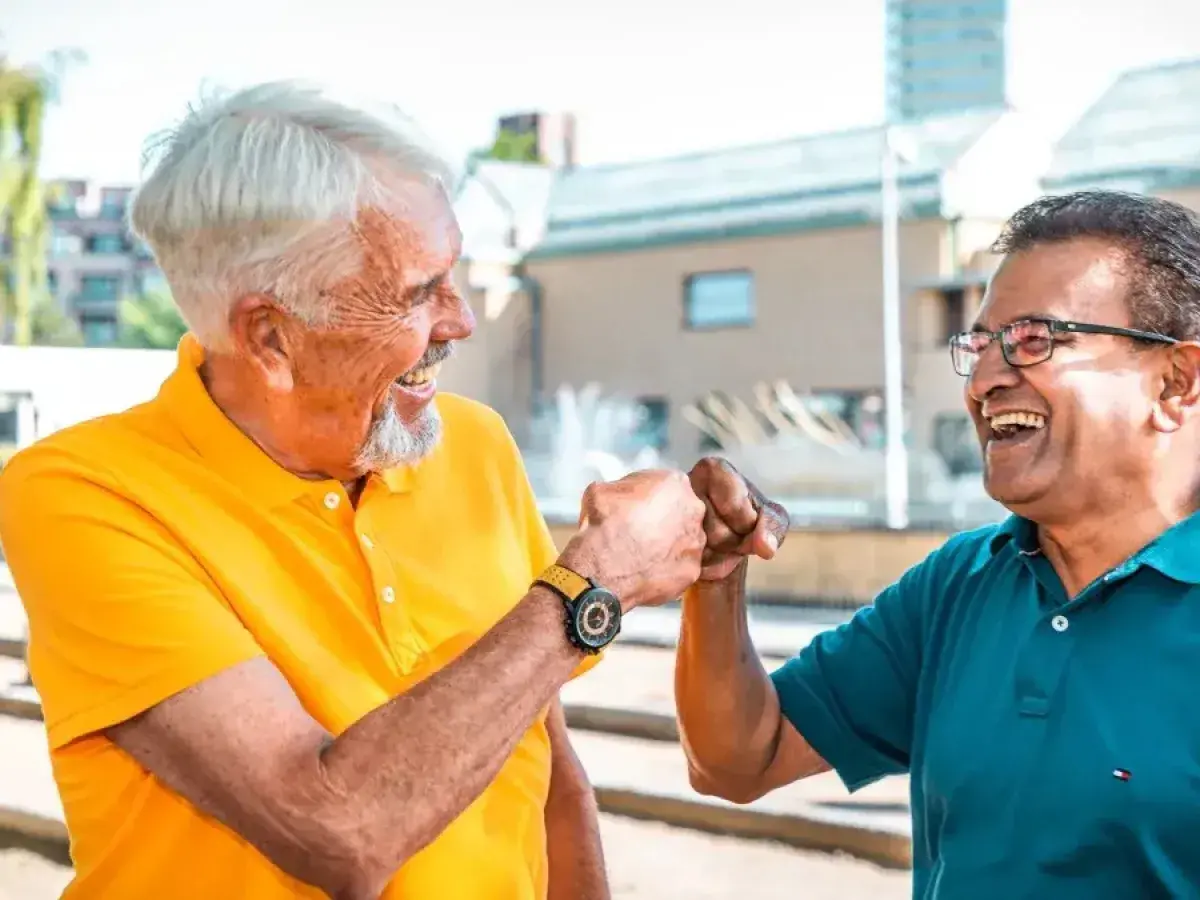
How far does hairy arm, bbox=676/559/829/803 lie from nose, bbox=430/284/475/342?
1.69ft

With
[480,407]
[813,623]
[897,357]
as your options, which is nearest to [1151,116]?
[897,357]

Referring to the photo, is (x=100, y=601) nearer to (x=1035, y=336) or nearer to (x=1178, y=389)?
(x=1035, y=336)

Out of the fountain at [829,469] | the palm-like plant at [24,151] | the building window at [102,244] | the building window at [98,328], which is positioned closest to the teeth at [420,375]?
the fountain at [829,469]

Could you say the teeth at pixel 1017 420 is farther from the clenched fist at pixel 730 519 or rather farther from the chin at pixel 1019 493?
the clenched fist at pixel 730 519

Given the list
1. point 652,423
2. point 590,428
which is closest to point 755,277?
point 652,423

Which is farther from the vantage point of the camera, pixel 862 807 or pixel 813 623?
pixel 813 623

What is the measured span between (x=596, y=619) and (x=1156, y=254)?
0.82m

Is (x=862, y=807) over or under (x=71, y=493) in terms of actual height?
under

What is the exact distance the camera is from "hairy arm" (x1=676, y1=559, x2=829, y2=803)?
2059 millimetres

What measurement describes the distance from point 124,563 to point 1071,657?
3.42 ft

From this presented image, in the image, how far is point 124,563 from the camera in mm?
1547

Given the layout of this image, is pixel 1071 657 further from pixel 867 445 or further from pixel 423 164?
pixel 867 445

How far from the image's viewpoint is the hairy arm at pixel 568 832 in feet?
6.50

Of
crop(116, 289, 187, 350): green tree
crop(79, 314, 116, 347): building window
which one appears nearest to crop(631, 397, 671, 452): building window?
crop(116, 289, 187, 350): green tree
